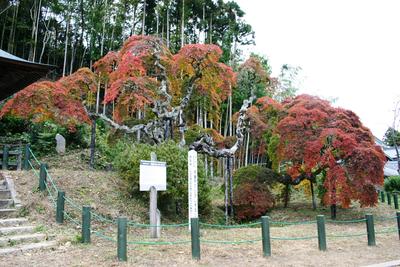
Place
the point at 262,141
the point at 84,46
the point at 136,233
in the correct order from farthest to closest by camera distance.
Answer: the point at 84,46 → the point at 262,141 → the point at 136,233

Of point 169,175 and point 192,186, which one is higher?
point 169,175

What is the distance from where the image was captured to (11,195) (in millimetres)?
7809

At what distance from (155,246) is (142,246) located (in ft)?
0.78

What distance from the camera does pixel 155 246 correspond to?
6.12 meters

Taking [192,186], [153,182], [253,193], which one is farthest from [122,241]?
[253,193]

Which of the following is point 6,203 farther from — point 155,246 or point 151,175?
point 155,246

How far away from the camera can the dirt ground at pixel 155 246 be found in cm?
522

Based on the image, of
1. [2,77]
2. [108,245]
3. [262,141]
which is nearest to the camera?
[108,245]

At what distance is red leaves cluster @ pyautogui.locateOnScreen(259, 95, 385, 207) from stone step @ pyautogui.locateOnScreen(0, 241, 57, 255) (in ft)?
25.1

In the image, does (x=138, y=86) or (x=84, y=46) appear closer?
(x=138, y=86)

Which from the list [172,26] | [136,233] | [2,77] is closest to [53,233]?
[136,233]

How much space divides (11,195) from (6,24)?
2282cm

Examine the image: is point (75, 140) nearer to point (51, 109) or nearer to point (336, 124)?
point (51, 109)

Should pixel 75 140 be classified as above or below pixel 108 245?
above
